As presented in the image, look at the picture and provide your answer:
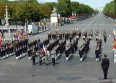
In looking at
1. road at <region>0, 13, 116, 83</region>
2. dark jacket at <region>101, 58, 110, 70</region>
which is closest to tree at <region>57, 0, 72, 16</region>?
road at <region>0, 13, 116, 83</region>

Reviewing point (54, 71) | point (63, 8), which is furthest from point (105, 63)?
point (63, 8)

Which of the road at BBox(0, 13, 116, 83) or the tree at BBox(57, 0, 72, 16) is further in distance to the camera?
the tree at BBox(57, 0, 72, 16)

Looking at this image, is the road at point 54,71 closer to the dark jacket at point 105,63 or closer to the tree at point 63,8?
the dark jacket at point 105,63

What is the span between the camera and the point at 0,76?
26.1 meters

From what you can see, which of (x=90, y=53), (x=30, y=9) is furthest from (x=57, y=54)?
(x=30, y=9)

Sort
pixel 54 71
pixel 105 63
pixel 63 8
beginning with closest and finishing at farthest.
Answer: pixel 105 63 → pixel 54 71 → pixel 63 8

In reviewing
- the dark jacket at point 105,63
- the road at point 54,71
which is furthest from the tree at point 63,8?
the dark jacket at point 105,63

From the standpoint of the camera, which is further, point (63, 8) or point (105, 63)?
point (63, 8)

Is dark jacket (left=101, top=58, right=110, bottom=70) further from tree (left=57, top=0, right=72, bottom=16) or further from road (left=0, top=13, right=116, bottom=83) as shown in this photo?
tree (left=57, top=0, right=72, bottom=16)

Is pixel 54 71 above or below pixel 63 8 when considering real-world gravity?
above

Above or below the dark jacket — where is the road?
below

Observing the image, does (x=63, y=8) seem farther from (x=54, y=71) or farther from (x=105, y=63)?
(x=105, y=63)

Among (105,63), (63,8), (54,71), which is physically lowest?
(63,8)

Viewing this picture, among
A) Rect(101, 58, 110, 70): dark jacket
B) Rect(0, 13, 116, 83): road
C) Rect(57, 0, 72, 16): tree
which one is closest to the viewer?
Rect(101, 58, 110, 70): dark jacket
